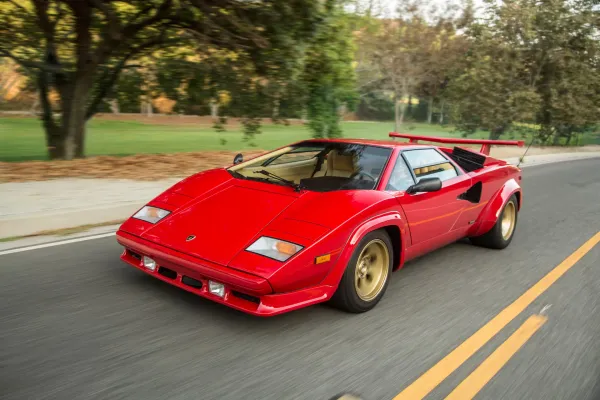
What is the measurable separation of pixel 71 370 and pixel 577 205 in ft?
31.4

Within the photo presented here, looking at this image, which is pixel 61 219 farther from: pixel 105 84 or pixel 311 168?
pixel 105 84

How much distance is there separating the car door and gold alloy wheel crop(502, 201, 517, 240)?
3.81 ft

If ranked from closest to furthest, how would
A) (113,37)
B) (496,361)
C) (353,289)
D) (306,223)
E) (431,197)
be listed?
1. (496,361)
2. (306,223)
3. (353,289)
4. (431,197)
5. (113,37)

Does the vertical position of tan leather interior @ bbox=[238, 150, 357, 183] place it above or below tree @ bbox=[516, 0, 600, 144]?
below

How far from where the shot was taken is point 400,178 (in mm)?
4594

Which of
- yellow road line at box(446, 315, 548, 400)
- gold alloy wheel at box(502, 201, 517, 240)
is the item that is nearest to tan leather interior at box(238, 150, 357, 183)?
yellow road line at box(446, 315, 548, 400)

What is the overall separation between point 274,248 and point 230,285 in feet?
1.28

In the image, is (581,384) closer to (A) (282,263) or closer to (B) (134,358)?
(A) (282,263)

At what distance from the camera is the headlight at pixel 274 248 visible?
347cm

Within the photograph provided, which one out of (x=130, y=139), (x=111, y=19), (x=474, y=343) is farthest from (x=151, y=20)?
(x=130, y=139)

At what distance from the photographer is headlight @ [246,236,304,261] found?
347 cm

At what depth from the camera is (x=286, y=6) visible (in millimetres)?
8898

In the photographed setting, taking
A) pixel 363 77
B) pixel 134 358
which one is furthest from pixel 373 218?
pixel 363 77

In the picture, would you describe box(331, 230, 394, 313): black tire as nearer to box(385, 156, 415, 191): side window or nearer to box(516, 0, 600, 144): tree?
box(385, 156, 415, 191): side window
